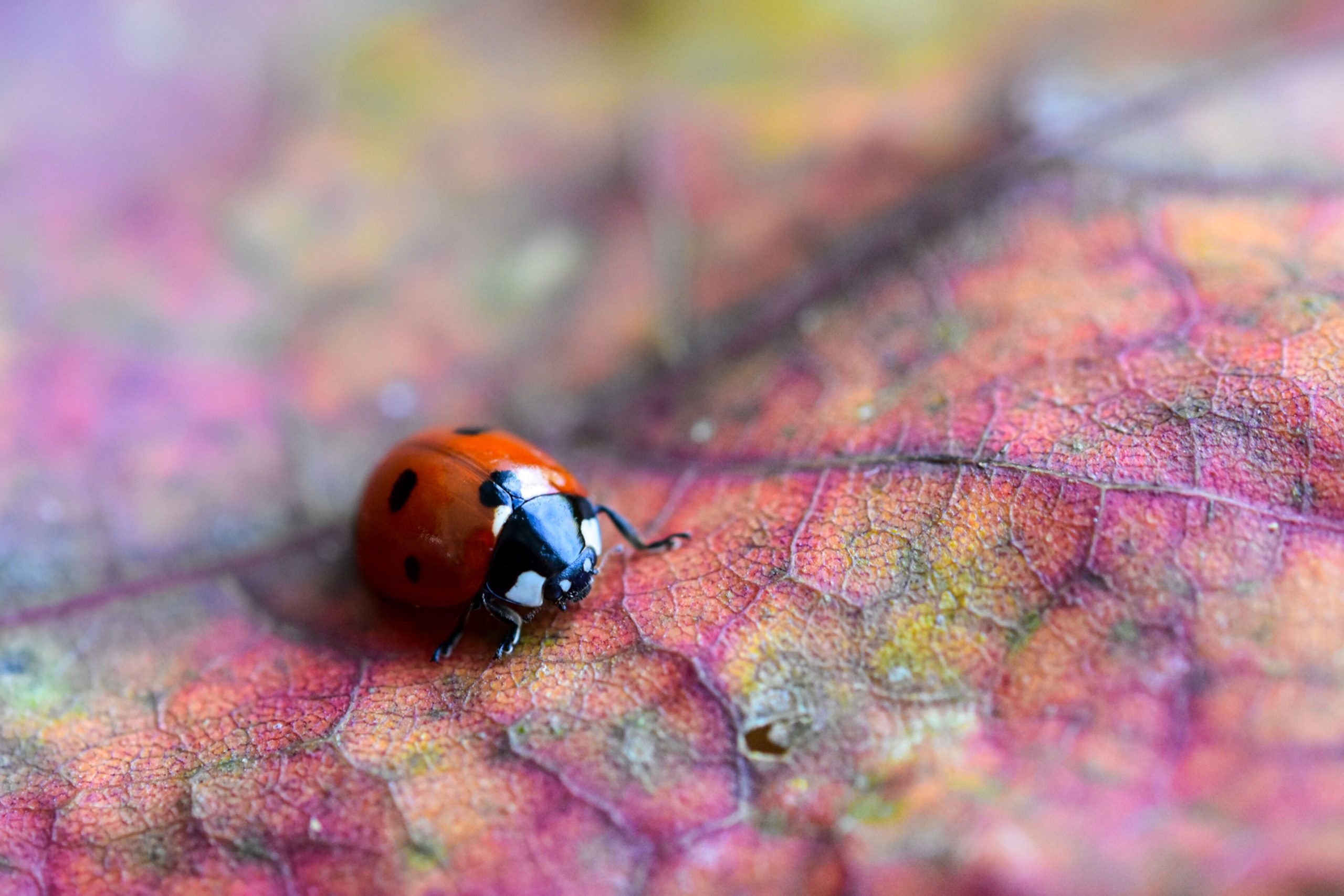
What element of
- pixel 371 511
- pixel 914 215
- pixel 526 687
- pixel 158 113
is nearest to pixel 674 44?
pixel 914 215

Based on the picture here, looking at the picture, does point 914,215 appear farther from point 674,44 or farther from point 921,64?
point 674,44

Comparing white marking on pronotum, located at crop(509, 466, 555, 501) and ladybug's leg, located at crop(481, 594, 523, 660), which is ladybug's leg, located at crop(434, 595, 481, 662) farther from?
white marking on pronotum, located at crop(509, 466, 555, 501)

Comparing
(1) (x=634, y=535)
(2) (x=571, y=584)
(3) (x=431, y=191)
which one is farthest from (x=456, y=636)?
(3) (x=431, y=191)

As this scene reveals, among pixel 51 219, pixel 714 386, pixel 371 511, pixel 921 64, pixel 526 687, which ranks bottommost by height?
pixel 526 687

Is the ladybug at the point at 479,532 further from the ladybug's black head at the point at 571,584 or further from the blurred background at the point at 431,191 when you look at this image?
the blurred background at the point at 431,191

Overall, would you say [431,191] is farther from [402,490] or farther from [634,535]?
[634,535]

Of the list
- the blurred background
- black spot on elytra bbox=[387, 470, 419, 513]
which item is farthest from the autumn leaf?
black spot on elytra bbox=[387, 470, 419, 513]
